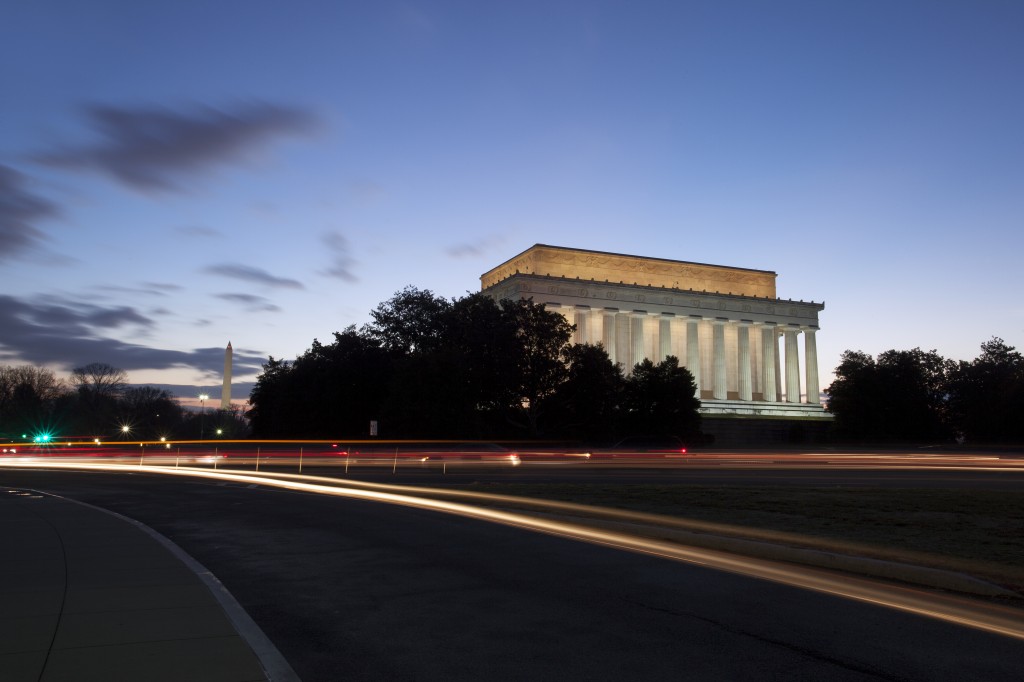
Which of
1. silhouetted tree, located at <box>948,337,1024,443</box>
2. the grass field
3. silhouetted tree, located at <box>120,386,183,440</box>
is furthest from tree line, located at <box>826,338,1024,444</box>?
silhouetted tree, located at <box>120,386,183,440</box>

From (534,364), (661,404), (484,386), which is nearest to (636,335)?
(661,404)

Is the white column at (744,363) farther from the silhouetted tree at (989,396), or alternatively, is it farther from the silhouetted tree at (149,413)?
the silhouetted tree at (149,413)

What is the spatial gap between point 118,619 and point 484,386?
62.1 m

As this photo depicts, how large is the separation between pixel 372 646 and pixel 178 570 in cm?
479

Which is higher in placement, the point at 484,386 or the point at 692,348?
the point at 692,348

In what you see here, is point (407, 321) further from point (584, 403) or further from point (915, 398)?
point (915, 398)

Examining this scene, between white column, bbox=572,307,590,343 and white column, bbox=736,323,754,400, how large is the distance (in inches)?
962

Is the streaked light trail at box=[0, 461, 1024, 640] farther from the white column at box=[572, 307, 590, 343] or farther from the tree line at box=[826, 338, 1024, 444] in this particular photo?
the white column at box=[572, 307, 590, 343]

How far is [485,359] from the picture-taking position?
71.6 metres

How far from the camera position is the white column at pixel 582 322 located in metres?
107

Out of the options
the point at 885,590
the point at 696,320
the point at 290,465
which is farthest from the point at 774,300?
the point at 885,590

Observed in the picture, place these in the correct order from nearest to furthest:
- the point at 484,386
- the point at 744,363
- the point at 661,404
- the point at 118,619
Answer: the point at 118,619 → the point at 484,386 → the point at 661,404 → the point at 744,363

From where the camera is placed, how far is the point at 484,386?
70125 mm

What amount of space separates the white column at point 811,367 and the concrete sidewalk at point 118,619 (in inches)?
4542
